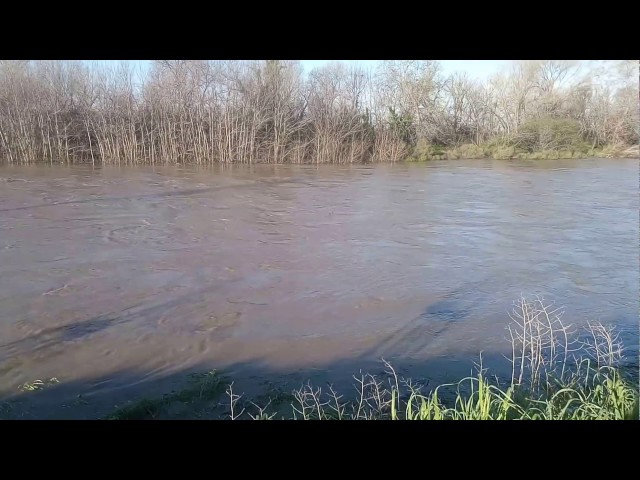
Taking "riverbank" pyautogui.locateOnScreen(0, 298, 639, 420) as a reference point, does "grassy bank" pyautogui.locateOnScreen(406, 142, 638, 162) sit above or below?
above

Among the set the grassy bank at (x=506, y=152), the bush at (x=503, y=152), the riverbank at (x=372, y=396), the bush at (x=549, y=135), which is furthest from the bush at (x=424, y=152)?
the riverbank at (x=372, y=396)

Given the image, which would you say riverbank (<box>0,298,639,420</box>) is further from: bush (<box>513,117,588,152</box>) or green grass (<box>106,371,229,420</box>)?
bush (<box>513,117,588,152</box>)

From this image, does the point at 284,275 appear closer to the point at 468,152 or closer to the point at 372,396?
the point at 372,396

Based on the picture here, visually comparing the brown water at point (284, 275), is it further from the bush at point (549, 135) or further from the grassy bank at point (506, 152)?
the bush at point (549, 135)

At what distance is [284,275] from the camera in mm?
8547

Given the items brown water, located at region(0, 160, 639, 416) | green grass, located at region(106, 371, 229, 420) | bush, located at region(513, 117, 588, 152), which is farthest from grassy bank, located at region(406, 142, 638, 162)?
green grass, located at region(106, 371, 229, 420)

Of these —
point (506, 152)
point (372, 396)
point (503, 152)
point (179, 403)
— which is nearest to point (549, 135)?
point (506, 152)

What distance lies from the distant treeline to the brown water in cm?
754

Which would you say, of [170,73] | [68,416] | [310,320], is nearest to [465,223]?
[310,320]

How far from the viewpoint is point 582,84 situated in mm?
30578

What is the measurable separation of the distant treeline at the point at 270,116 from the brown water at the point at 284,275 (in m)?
7.54

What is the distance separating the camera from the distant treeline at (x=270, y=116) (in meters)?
23.2

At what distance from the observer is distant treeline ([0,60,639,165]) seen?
23156 millimetres
